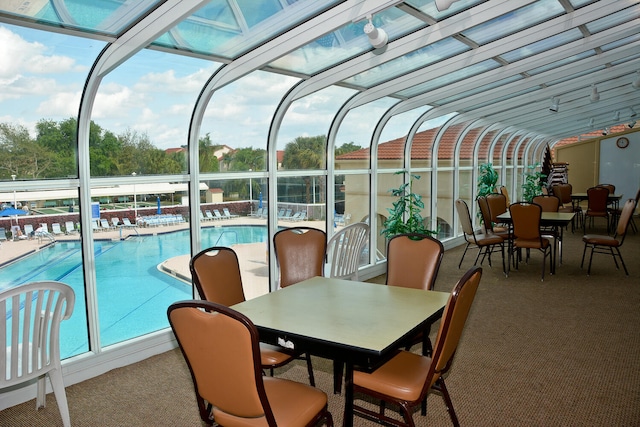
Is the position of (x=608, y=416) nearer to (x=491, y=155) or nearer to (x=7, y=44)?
(x=7, y=44)

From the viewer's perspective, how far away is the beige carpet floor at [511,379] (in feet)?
11.0

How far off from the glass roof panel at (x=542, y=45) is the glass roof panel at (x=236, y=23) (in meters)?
3.02

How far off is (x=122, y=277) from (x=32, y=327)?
1960 millimetres

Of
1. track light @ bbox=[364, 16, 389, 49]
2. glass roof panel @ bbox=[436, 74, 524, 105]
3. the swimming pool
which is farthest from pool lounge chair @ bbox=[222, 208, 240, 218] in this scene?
glass roof panel @ bbox=[436, 74, 524, 105]

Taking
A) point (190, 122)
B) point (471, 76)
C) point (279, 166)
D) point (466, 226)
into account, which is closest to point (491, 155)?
point (466, 226)

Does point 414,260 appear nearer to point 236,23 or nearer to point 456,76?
point 236,23

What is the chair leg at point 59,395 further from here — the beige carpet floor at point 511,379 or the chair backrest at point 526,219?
the chair backrest at point 526,219

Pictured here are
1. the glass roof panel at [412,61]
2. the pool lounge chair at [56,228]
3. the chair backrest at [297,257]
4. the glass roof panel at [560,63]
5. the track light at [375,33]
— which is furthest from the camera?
the glass roof panel at [560,63]

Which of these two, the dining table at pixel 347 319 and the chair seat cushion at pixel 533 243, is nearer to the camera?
the dining table at pixel 347 319

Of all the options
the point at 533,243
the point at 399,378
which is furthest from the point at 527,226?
the point at 399,378

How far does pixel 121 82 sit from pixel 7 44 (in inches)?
39.6

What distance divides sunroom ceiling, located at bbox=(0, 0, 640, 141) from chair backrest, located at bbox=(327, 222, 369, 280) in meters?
1.54

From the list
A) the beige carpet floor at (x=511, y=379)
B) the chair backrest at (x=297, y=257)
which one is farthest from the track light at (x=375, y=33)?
the beige carpet floor at (x=511, y=379)

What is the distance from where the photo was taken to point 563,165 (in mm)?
17750
